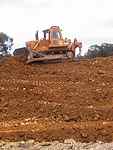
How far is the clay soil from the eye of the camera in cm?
1582

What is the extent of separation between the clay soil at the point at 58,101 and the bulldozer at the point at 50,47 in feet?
10.6

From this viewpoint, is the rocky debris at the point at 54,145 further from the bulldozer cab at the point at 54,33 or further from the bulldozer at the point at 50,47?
the bulldozer cab at the point at 54,33

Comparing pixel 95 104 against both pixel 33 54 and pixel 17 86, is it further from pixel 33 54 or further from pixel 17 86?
pixel 33 54

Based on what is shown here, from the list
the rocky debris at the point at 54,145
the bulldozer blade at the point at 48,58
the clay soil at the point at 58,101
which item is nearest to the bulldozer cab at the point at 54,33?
the bulldozer blade at the point at 48,58

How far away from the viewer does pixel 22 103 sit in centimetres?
1955

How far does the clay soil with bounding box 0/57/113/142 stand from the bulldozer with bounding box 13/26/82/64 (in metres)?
3.23

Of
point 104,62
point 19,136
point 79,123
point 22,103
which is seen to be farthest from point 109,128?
point 104,62

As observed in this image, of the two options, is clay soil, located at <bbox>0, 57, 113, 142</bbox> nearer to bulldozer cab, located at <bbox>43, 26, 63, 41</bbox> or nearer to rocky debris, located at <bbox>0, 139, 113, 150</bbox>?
rocky debris, located at <bbox>0, 139, 113, 150</bbox>

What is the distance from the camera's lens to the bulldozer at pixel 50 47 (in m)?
30.8

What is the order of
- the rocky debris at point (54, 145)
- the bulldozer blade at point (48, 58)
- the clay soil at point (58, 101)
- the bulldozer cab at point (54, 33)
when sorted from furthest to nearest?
the bulldozer cab at point (54, 33), the bulldozer blade at point (48, 58), the clay soil at point (58, 101), the rocky debris at point (54, 145)

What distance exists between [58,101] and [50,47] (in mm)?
12286

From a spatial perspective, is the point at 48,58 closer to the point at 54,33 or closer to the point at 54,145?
the point at 54,33

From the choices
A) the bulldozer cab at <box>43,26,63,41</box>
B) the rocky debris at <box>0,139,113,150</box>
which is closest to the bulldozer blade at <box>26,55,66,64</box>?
the bulldozer cab at <box>43,26,63,41</box>

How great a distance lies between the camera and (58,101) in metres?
20.0
